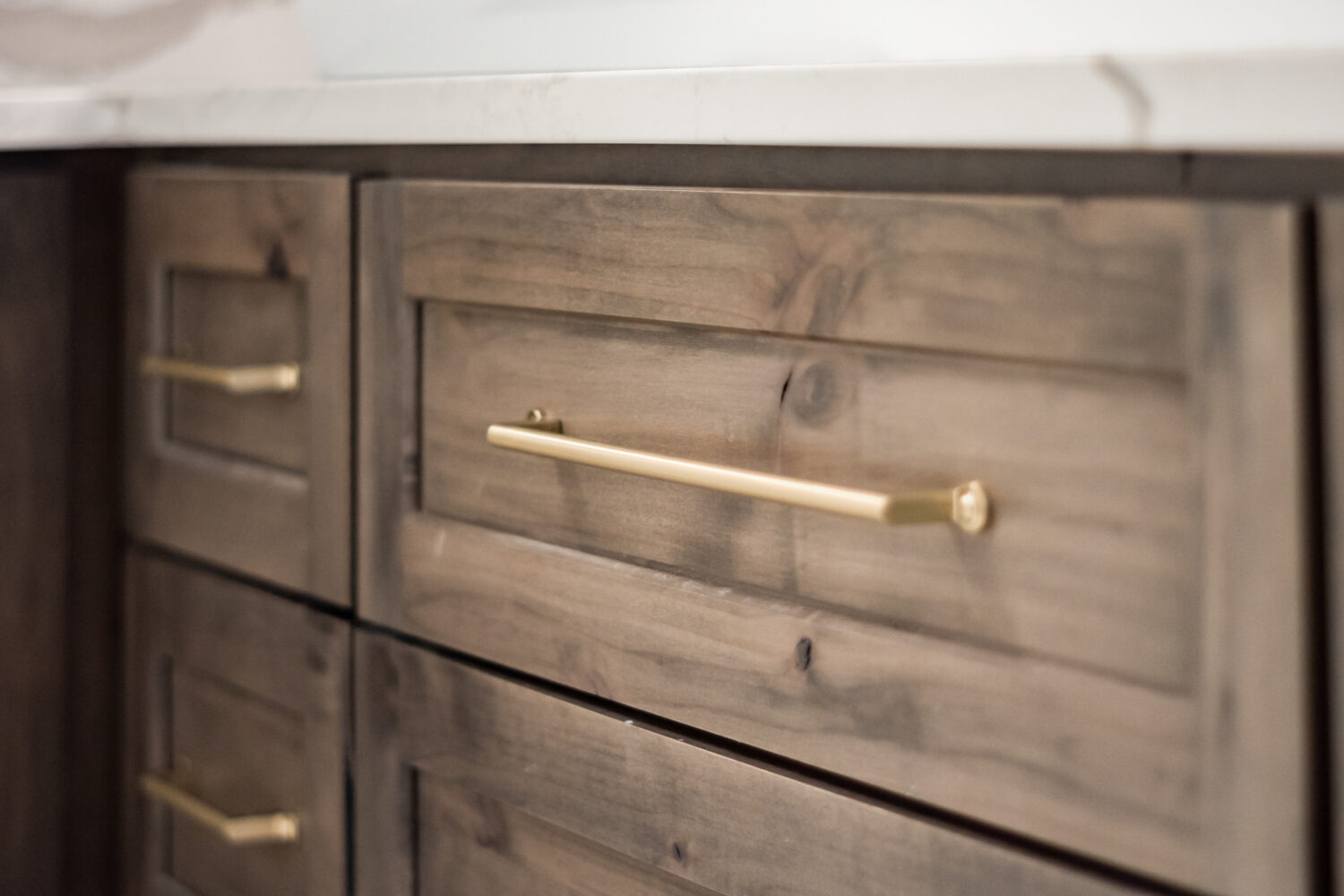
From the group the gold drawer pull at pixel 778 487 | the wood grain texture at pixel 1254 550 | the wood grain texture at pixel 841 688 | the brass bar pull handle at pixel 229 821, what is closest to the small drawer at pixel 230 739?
the brass bar pull handle at pixel 229 821

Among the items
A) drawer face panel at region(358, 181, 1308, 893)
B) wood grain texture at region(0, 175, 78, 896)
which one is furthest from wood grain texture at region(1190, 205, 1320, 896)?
wood grain texture at region(0, 175, 78, 896)

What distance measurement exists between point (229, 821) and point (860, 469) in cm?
45

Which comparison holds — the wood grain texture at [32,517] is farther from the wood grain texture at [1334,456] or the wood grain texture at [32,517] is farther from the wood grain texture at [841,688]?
the wood grain texture at [1334,456]

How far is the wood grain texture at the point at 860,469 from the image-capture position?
386 millimetres

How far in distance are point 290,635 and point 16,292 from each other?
296mm

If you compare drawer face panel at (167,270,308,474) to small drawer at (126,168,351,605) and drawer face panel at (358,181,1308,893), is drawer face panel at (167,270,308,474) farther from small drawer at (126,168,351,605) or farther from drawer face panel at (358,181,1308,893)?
drawer face panel at (358,181,1308,893)

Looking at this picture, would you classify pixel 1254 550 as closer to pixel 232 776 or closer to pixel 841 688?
pixel 841 688

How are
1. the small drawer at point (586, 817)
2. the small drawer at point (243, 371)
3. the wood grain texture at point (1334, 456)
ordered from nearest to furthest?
the wood grain texture at point (1334, 456) → the small drawer at point (586, 817) → the small drawer at point (243, 371)

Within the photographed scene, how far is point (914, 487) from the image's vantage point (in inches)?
17.5

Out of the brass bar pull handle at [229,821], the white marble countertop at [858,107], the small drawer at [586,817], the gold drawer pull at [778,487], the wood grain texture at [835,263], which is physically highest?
the white marble countertop at [858,107]

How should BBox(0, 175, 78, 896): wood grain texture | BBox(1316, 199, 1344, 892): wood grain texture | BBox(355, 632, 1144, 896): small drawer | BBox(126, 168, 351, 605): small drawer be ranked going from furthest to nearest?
BBox(0, 175, 78, 896): wood grain texture → BBox(126, 168, 351, 605): small drawer → BBox(355, 632, 1144, 896): small drawer → BBox(1316, 199, 1344, 892): wood grain texture

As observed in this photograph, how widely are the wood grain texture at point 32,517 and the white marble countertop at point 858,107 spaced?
165 mm

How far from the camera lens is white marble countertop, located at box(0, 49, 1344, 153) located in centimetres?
35

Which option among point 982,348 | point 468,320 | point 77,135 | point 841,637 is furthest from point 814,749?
point 77,135
